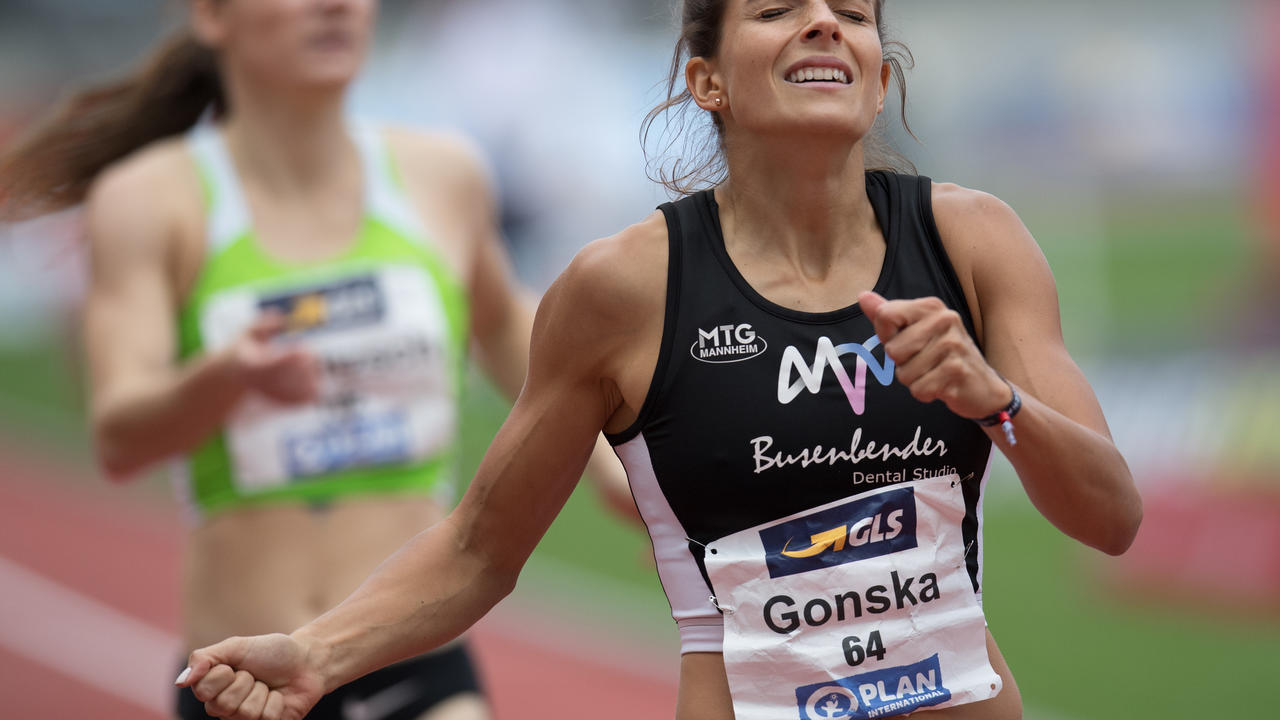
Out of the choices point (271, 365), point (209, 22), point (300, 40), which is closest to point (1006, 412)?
point (271, 365)

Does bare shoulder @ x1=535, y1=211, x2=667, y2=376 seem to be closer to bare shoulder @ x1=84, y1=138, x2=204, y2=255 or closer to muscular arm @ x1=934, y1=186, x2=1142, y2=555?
muscular arm @ x1=934, y1=186, x2=1142, y2=555

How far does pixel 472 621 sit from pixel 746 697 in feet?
1.64

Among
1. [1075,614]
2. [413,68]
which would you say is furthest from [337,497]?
[413,68]

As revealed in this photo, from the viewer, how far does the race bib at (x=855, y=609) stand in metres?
2.22

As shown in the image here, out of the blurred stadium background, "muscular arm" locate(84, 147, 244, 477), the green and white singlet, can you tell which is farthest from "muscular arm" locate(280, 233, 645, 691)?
the green and white singlet

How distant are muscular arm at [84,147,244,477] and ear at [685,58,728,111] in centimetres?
149

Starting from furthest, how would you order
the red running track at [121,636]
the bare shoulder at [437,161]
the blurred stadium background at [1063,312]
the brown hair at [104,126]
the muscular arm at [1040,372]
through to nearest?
1. the red running track at [121,636]
2. the blurred stadium background at [1063,312]
3. the brown hair at [104,126]
4. the bare shoulder at [437,161]
5. the muscular arm at [1040,372]

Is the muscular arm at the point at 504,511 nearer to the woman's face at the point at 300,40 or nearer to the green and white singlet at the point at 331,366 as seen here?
the green and white singlet at the point at 331,366

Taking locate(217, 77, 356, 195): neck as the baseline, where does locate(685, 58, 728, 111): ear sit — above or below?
above

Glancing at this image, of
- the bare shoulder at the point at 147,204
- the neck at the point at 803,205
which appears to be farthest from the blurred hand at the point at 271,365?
the neck at the point at 803,205

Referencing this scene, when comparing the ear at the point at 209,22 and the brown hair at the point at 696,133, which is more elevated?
the ear at the point at 209,22

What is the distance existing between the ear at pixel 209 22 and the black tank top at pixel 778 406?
2.23 meters

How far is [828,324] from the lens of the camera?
2217mm

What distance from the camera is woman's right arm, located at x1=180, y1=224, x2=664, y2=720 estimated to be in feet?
7.41
